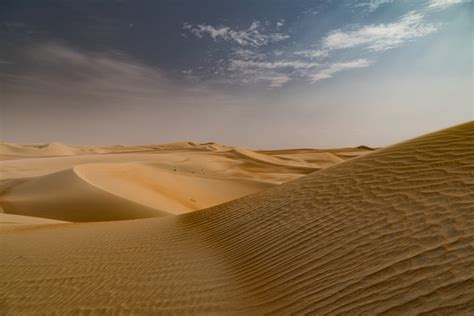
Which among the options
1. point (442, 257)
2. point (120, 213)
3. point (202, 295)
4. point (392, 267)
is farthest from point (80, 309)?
point (120, 213)

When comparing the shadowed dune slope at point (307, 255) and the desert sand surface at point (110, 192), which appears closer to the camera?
the shadowed dune slope at point (307, 255)

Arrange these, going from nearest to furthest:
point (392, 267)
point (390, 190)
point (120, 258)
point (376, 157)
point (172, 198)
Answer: point (392, 267) → point (390, 190) → point (120, 258) → point (376, 157) → point (172, 198)

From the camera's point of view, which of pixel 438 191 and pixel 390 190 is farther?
pixel 390 190

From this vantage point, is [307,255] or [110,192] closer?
[307,255]

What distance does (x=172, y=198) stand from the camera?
1459cm

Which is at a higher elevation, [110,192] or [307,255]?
[307,255]

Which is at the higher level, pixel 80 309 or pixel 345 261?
pixel 345 261

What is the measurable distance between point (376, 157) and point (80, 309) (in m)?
4.83

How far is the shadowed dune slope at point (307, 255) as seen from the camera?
2523 millimetres

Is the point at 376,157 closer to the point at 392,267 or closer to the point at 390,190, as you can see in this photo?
the point at 390,190

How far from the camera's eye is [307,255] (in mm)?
3500

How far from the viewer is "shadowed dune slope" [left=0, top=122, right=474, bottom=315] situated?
2.52 meters

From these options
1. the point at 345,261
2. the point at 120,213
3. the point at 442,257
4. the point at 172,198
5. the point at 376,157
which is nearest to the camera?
the point at 442,257

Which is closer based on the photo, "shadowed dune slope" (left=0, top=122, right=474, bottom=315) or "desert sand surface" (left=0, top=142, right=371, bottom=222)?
"shadowed dune slope" (left=0, top=122, right=474, bottom=315)
